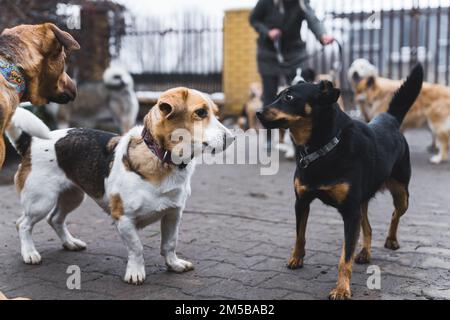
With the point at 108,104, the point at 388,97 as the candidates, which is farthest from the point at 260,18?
the point at 108,104

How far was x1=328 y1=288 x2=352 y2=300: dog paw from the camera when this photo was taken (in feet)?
11.3

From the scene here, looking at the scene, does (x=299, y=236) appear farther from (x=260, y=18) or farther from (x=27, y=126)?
(x=260, y=18)

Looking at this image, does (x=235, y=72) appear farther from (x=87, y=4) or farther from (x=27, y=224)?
(x=27, y=224)

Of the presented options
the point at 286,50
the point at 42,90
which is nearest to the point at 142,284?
the point at 42,90

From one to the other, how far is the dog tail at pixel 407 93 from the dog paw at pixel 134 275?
232cm

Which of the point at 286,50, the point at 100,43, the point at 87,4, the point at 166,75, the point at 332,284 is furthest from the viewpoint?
the point at 166,75

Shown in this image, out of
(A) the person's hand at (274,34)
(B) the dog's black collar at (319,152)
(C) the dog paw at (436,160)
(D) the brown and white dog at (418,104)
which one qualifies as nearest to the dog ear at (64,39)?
(B) the dog's black collar at (319,152)

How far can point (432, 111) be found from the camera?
907 centimetres

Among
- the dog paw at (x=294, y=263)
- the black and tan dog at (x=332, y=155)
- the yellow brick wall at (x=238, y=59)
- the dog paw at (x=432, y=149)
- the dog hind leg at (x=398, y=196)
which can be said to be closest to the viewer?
the black and tan dog at (x=332, y=155)

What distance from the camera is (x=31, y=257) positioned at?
4.16 meters

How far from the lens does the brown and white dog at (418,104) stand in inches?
355

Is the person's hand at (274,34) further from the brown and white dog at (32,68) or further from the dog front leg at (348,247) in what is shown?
the dog front leg at (348,247)

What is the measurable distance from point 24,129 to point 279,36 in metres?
5.37

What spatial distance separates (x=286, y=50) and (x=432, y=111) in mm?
2582
